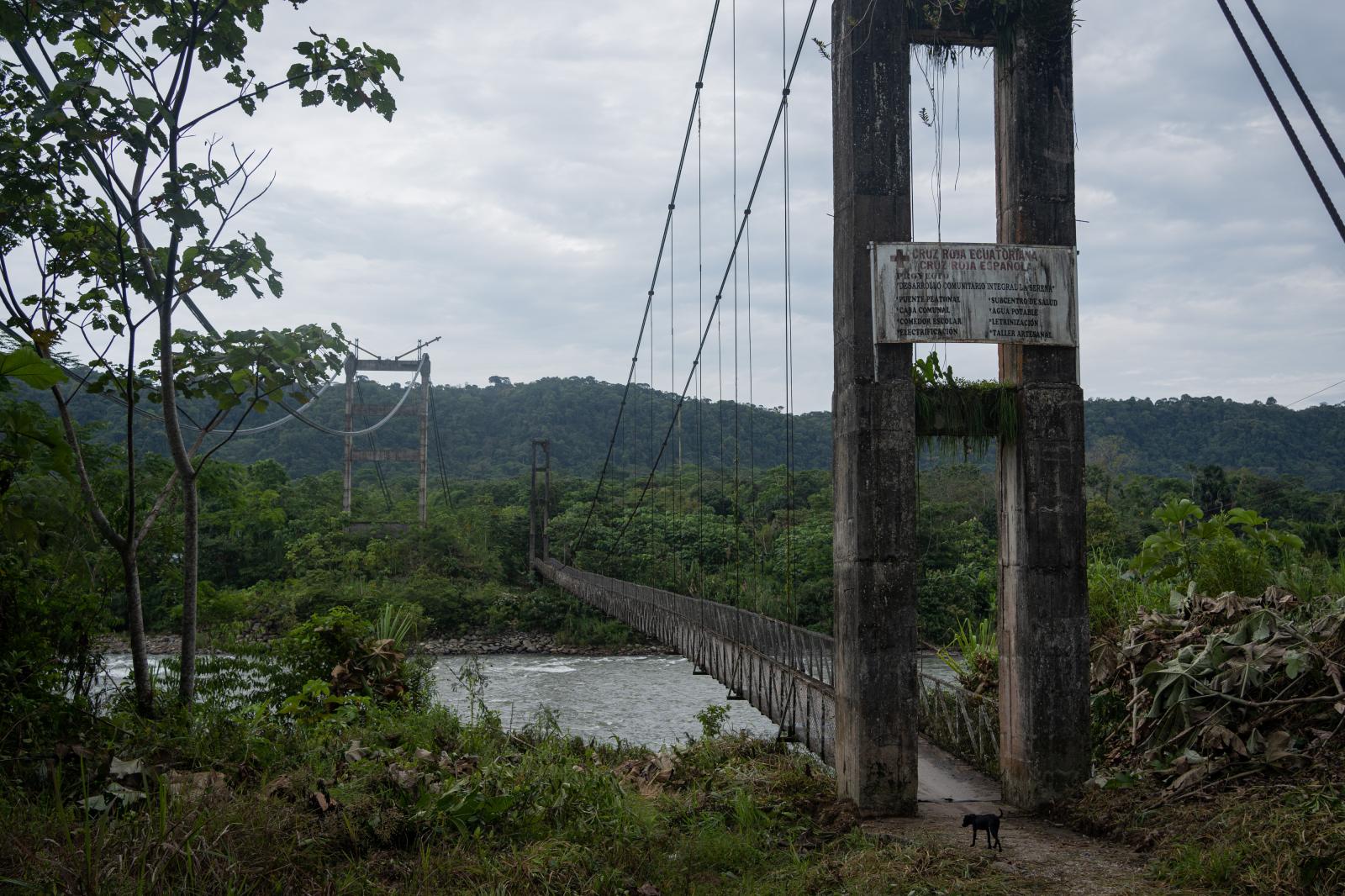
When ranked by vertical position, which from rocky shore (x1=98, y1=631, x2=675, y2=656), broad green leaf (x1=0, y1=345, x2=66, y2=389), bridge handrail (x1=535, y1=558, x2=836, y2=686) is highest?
broad green leaf (x1=0, y1=345, x2=66, y2=389)

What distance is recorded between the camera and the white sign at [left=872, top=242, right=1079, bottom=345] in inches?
192

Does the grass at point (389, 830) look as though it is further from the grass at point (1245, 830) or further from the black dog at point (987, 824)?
the grass at point (1245, 830)

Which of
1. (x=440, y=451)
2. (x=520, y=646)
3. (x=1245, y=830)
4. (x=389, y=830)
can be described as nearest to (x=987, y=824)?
(x=1245, y=830)

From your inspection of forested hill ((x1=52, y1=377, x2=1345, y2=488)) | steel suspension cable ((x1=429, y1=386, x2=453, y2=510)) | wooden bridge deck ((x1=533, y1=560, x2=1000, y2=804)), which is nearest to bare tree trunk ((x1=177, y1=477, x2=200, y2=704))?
wooden bridge deck ((x1=533, y1=560, x2=1000, y2=804))

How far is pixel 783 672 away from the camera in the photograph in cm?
598

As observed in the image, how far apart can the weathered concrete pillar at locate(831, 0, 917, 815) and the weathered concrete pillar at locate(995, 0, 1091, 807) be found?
1.72 feet

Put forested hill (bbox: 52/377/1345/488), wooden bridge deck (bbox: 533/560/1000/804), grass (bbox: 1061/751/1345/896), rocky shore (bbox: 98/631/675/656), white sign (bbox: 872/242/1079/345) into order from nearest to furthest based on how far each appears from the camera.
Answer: grass (bbox: 1061/751/1345/896), white sign (bbox: 872/242/1079/345), wooden bridge deck (bbox: 533/560/1000/804), rocky shore (bbox: 98/631/675/656), forested hill (bbox: 52/377/1345/488)

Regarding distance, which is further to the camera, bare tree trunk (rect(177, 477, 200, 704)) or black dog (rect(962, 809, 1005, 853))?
bare tree trunk (rect(177, 477, 200, 704))

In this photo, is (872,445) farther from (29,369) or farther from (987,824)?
(29,369)

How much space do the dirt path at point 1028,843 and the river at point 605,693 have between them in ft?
11.1

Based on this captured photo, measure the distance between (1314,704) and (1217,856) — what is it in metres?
1.22

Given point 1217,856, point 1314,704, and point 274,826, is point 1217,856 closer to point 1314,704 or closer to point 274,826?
point 1314,704

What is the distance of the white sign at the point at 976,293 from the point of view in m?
4.87

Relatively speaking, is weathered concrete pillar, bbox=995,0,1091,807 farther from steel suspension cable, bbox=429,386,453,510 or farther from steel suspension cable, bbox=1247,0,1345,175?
steel suspension cable, bbox=429,386,453,510
